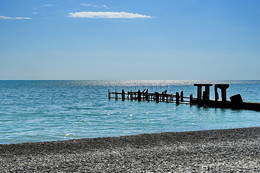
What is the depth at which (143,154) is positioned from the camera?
37.2ft

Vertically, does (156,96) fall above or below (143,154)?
above

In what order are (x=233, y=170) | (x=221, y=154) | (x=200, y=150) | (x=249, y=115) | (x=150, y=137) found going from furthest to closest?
(x=249, y=115)
(x=150, y=137)
(x=200, y=150)
(x=221, y=154)
(x=233, y=170)

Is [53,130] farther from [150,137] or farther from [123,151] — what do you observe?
[123,151]

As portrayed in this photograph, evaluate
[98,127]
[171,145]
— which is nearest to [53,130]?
[98,127]

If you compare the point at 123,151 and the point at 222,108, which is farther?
the point at 222,108

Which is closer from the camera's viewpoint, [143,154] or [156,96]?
[143,154]

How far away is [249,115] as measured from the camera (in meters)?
29.9

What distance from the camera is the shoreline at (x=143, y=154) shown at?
9.45 metres

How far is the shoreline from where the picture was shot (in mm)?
9453

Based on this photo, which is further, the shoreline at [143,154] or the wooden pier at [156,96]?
the wooden pier at [156,96]

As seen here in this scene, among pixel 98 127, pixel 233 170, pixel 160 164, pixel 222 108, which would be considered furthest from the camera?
pixel 222 108

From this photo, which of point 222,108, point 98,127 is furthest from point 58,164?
point 222,108

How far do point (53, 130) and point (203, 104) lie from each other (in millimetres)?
22103

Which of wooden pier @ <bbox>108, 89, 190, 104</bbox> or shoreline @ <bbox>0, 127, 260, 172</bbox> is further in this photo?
wooden pier @ <bbox>108, 89, 190, 104</bbox>
